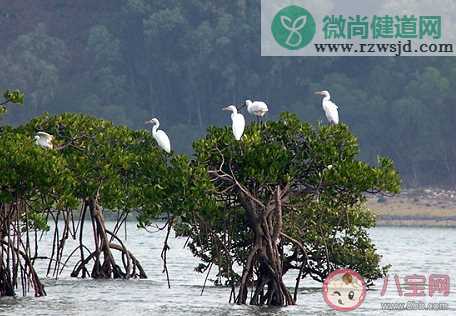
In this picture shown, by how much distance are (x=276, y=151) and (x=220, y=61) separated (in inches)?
3759

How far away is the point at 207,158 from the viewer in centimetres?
3164

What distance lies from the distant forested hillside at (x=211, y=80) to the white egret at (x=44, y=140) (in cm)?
8056

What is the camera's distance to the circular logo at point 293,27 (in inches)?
4801

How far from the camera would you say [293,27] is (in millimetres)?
126562

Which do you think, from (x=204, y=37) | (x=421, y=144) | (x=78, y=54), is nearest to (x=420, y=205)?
(x=421, y=144)

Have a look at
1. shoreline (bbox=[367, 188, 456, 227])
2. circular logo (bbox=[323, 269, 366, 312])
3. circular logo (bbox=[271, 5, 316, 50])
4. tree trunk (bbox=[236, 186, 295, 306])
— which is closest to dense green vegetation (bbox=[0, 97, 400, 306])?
tree trunk (bbox=[236, 186, 295, 306])

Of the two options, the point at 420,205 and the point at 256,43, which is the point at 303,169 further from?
the point at 256,43

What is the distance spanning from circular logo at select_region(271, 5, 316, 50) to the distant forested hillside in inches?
79.2

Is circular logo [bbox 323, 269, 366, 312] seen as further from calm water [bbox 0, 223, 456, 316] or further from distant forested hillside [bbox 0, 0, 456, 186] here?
distant forested hillside [bbox 0, 0, 456, 186]

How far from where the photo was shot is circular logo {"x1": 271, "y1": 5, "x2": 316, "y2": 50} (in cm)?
12194

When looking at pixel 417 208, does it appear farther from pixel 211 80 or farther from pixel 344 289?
pixel 344 289

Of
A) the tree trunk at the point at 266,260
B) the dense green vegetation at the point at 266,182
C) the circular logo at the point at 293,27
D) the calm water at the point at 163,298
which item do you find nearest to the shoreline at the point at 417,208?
the circular logo at the point at 293,27

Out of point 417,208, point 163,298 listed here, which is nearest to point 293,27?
point 417,208

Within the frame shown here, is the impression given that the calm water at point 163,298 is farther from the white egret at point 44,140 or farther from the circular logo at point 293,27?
the circular logo at point 293,27
